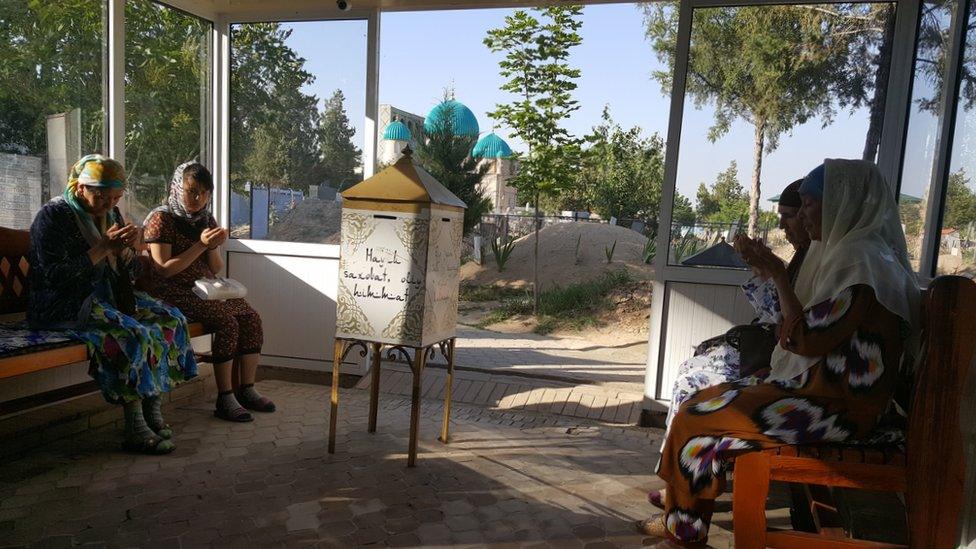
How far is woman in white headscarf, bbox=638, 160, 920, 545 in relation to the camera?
2.19 meters

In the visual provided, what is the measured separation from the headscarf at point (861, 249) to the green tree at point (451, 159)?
38.8ft

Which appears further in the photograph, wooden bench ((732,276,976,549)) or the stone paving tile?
the stone paving tile

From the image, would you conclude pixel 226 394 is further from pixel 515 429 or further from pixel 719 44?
pixel 719 44

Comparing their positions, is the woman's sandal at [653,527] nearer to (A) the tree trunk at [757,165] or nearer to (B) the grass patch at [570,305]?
(A) the tree trunk at [757,165]

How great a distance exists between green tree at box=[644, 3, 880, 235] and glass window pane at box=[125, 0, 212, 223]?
3711 millimetres

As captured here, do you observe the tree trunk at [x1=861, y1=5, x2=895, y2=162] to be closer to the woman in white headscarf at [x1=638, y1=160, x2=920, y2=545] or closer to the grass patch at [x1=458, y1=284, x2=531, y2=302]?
the woman in white headscarf at [x1=638, y1=160, x2=920, y2=545]

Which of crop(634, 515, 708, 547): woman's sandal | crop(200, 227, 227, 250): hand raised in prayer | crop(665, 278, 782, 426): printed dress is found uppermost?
crop(200, 227, 227, 250): hand raised in prayer

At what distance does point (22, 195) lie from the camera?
3951 mm

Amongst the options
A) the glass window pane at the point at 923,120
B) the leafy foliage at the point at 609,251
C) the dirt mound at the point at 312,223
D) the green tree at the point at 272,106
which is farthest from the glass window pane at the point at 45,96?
the leafy foliage at the point at 609,251

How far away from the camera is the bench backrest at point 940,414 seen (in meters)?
1.99

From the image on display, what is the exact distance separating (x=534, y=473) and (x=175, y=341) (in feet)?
6.96

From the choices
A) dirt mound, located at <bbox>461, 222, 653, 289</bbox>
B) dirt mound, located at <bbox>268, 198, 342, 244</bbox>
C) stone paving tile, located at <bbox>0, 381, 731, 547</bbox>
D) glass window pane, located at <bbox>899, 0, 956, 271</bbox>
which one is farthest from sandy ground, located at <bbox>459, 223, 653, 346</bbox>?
glass window pane, located at <bbox>899, 0, 956, 271</bbox>

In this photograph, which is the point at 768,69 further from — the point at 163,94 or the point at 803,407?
the point at 163,94

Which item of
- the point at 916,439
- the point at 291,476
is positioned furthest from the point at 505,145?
the point at 916,439
